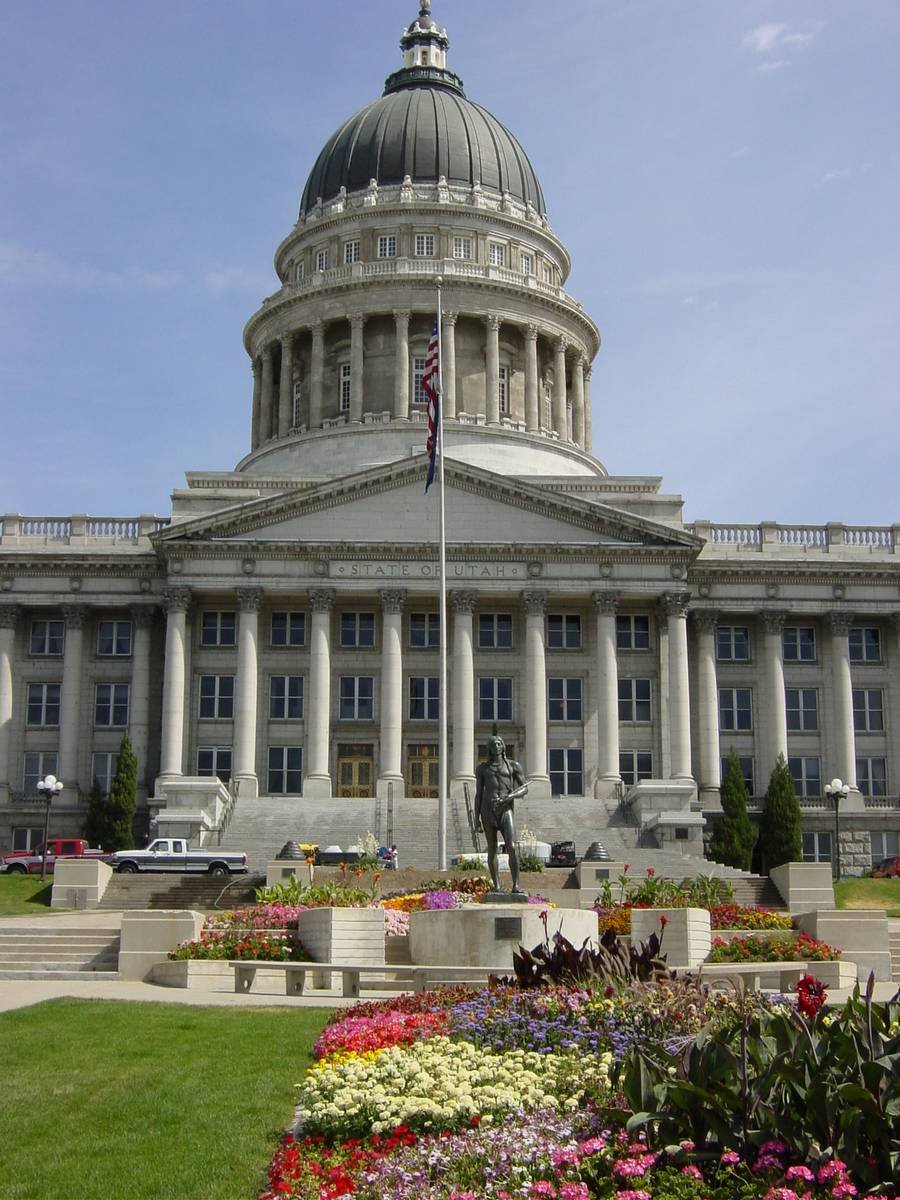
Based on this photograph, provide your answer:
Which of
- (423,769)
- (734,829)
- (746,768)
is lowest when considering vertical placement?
(734,829)

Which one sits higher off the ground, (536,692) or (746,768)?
(536,692)

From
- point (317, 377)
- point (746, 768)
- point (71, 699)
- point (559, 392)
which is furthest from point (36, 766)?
point (559, 392)

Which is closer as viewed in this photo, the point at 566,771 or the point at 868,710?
the point at 566,771

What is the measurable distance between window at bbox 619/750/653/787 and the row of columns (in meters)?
22.8

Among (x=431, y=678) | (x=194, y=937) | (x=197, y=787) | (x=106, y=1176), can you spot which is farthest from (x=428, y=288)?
(x=106, y=1176)

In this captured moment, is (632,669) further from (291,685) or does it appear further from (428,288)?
(428,288)

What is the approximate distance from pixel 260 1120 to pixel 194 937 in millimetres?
18483

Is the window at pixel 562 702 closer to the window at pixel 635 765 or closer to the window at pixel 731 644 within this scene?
the window at pixel 635 765

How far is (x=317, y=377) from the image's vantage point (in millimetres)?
90750

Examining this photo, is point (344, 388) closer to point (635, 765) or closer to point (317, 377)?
point (317, 377)

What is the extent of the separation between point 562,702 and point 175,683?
57.5ft

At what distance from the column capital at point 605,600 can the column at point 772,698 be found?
346 inches

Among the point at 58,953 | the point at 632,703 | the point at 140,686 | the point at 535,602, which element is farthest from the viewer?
the point at 140,686

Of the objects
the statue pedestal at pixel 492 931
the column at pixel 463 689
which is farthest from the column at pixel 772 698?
the statue pedestal at pixel 492 931
